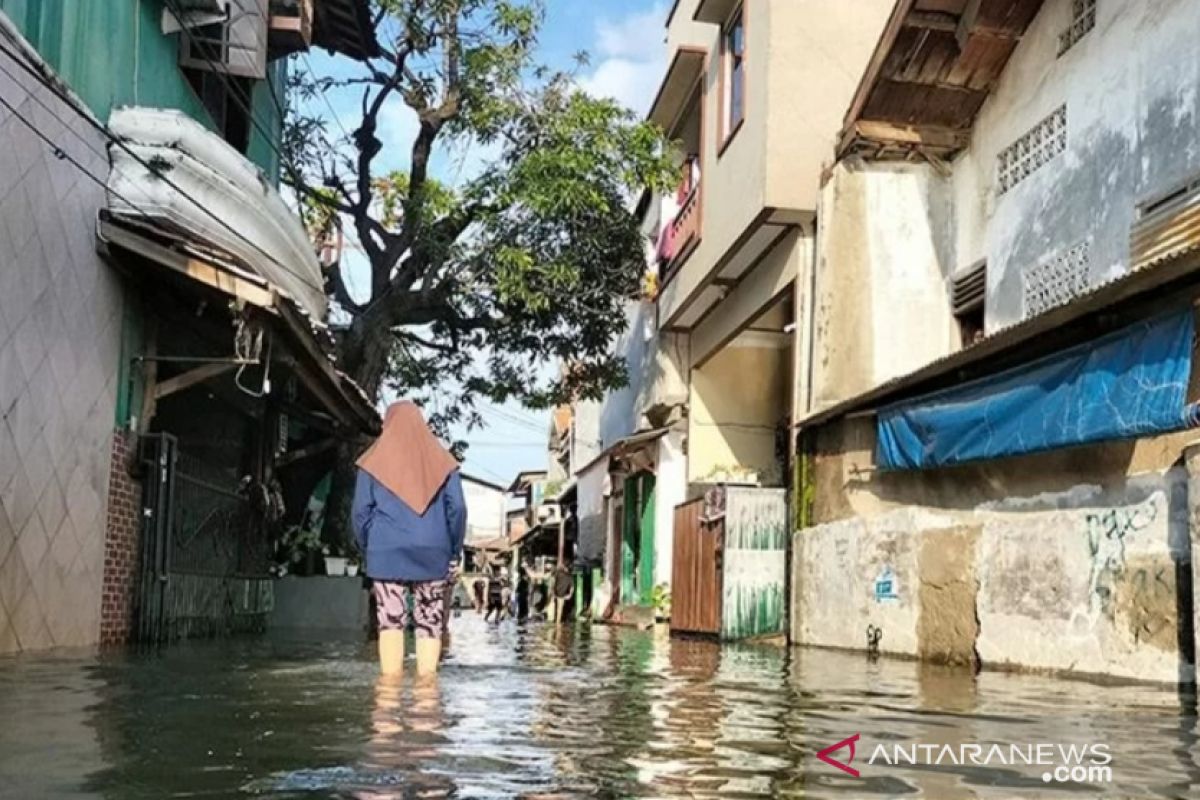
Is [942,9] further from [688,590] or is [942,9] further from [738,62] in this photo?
[688,590]

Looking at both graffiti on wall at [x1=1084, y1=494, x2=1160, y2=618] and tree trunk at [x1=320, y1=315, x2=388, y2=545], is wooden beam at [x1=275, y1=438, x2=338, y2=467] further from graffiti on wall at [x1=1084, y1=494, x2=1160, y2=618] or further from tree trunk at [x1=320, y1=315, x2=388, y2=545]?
graffiti on wall at [x1=1084, y1=494, x2=1160, y2=618]

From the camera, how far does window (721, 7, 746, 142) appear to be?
1650cm

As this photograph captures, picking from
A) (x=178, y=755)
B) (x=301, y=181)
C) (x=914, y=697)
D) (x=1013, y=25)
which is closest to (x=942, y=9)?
(x=1013, y=25)

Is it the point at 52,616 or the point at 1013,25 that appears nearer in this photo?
the point at 52,616

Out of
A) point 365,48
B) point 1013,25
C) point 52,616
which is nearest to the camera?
point 52,616

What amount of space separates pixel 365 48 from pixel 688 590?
362 inches

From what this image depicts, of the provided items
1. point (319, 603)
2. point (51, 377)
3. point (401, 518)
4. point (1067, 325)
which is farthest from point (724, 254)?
point (401, 518)

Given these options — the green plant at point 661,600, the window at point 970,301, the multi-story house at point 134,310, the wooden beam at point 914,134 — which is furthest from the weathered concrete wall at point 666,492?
the wooden beam at point 914,134

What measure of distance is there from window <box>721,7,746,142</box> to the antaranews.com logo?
12099 millimetres

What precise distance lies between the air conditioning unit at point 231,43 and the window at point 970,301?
8.12m

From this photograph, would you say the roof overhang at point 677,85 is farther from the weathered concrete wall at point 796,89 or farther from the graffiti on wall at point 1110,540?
the graffiti on wall at point 1110,540

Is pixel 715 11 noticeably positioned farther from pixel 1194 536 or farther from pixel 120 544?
pixel 1194 536

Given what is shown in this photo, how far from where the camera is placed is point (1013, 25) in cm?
1271

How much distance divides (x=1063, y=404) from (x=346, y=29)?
12.7m
